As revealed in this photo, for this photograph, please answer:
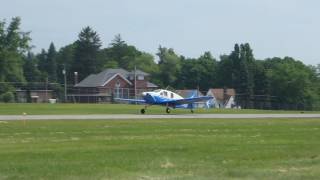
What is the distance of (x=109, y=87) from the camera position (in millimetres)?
137500

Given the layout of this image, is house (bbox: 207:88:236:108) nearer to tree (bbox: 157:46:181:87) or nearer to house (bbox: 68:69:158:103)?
house (bbox: 68:69:158:103)

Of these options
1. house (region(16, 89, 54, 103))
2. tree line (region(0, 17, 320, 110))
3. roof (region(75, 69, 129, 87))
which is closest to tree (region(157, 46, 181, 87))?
tree line (region(0, 17, 320, 110))

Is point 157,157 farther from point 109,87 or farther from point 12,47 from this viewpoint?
point 109,87

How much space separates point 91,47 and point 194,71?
2876 cm

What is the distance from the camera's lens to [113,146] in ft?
63.0

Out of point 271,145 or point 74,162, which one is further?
point 271,145

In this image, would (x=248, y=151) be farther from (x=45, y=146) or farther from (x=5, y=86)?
(x=5, y=86)

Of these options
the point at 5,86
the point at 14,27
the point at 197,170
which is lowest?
the point at 197,170

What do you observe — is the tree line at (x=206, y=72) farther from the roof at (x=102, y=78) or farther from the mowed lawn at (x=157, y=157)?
the mowed lawn at (x=157, y=157)

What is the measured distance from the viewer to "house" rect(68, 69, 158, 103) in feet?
→ 445

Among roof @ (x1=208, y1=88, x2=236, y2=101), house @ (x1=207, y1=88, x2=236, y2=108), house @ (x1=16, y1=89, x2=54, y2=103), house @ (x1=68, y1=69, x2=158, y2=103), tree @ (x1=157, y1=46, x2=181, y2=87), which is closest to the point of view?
house @ (x1=16, y1=89, x2=54, y2=103)

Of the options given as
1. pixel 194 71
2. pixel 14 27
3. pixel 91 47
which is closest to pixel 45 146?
pixel 14 27

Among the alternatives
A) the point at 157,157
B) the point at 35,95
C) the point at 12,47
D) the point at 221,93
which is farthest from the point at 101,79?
the point at 157,157

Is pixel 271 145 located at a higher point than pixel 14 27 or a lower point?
lower
